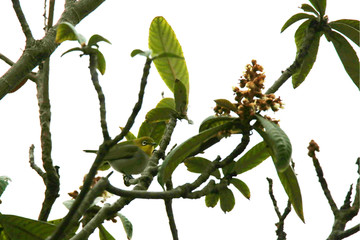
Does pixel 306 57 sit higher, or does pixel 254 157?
pixel 306 57

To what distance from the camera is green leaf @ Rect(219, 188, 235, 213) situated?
3607 mm

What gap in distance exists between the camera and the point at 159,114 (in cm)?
373

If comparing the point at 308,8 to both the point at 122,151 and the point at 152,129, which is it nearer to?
the point at 152,129

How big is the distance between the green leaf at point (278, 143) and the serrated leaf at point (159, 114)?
0.98 m

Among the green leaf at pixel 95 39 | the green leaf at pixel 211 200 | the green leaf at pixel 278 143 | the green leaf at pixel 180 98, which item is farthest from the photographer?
the green leaf at pixel 211 200

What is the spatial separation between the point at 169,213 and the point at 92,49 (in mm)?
1276

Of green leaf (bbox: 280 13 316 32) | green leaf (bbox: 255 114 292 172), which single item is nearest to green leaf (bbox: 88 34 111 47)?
green leaf (bbox: 255 114 292 172)

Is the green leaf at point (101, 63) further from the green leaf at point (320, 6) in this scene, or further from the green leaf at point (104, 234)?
the green leaf at point (320, 6)

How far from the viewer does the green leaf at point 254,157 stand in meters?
3.38

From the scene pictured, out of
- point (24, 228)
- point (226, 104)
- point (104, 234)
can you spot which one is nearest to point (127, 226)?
point (104, 234)

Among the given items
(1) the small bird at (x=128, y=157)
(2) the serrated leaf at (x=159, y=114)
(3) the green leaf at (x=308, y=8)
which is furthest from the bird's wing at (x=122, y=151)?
(3) the green leaf at (x=308, y=8)

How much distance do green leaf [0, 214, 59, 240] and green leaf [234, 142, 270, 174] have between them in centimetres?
122

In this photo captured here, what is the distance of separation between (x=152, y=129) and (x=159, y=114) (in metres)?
0.37

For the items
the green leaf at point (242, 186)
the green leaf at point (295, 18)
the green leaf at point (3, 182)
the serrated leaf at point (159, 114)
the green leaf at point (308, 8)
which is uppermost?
the green leaf at point (308, 8)
